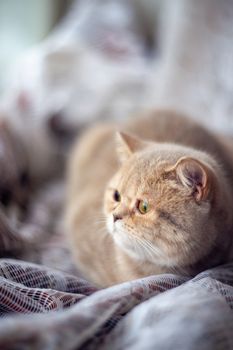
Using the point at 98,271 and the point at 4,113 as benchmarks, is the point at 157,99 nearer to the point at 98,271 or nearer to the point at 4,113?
the point at 4,113

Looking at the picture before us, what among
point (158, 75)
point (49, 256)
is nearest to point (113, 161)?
point (49, 256)

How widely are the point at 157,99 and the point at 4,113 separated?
599mm

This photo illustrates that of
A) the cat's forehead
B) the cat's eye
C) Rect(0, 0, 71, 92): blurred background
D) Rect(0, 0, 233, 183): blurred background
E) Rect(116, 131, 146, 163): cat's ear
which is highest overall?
Rect(0, 0, 71, 92): blurred background

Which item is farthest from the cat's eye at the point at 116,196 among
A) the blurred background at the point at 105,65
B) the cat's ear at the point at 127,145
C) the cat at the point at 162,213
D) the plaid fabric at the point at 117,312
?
the blurred background at the point at 105,65

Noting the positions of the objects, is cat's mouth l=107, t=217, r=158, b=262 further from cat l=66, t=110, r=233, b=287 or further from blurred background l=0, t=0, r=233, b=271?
blurred background l=0, t=0, r=233, b=271

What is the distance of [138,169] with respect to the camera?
1.03 meters

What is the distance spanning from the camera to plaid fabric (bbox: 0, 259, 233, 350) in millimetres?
670

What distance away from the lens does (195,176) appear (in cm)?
93

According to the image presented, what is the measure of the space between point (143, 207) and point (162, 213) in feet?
0.15

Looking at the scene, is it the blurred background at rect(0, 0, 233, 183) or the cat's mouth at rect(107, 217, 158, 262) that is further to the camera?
the blurred background at rect(0, 0, 233, 183)

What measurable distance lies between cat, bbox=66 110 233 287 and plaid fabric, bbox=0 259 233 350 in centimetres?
6

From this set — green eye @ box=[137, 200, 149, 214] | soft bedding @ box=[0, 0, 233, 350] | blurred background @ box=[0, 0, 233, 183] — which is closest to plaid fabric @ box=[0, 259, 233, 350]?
soft bedding @ box=[0, 0, 233, 350]

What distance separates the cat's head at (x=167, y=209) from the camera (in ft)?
3.05

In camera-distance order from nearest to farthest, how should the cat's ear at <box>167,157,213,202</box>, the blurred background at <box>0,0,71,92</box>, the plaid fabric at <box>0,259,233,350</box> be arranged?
the plaid fabric at <box>0,259,233,350</box> < the cat's ear at <box>167,157,213,202</box> < the blurred background at <box>0,0,71,92</box>
